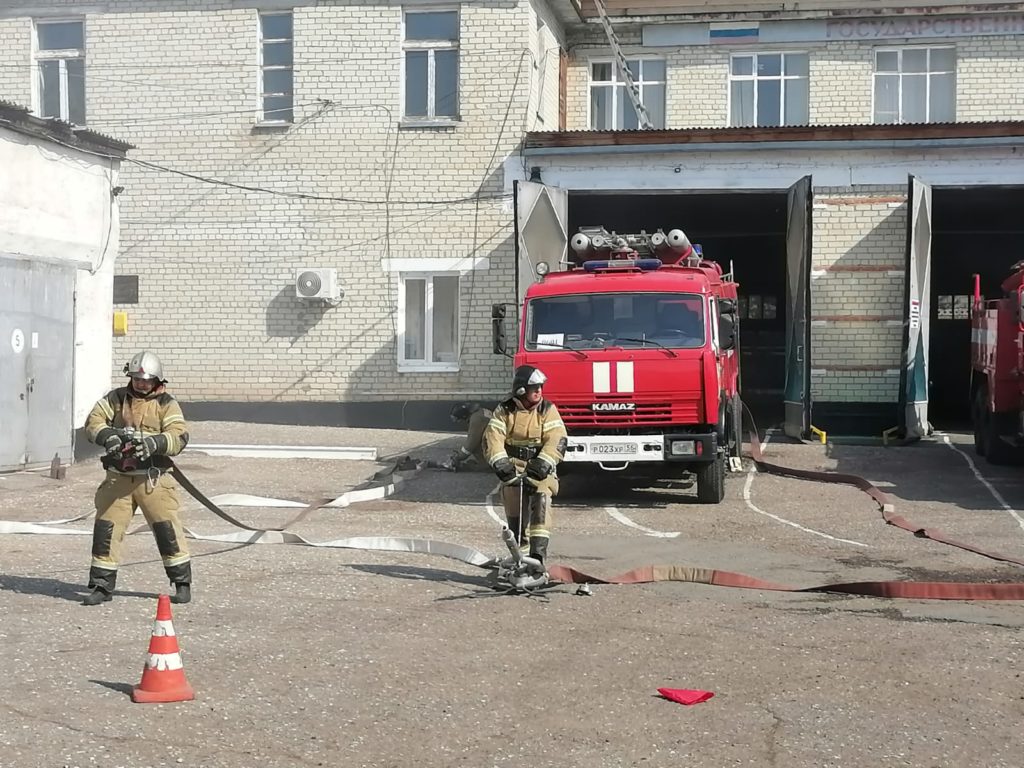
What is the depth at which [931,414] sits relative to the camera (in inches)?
1075

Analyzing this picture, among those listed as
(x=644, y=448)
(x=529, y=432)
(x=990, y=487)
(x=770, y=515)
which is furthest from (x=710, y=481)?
(x=529, y=432)

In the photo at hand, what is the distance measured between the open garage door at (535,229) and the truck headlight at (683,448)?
21.4 feet

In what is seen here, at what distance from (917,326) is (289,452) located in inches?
370

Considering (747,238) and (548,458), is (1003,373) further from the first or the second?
(747,238)

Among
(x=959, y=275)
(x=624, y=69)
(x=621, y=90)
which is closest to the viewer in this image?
(x=624, y=69)

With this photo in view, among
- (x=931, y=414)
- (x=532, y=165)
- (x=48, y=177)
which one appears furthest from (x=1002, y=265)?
(x=48, y=177)

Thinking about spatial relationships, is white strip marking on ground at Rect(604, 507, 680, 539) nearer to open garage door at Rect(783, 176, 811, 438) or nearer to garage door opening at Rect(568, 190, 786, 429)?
open garage door at Rect(783, 176, 811, 438)

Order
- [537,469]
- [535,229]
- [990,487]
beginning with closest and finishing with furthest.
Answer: [537,469]
[990,487]
[535,229]

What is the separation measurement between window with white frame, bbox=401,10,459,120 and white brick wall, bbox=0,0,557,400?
0.27 m

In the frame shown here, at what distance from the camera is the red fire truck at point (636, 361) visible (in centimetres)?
1404

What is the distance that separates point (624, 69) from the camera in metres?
Result: 26.2

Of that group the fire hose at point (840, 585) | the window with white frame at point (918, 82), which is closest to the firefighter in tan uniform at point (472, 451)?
the fire hose at point (840, 585)

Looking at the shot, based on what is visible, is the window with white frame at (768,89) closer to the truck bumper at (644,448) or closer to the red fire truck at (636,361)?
the red fire truck at (636,361)

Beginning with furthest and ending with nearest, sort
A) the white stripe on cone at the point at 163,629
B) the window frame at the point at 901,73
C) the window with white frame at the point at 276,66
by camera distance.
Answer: the window frame at the point at 901,73, the window with white frame at the point at 276,66, the white stripe on cone at the point at 163,629
